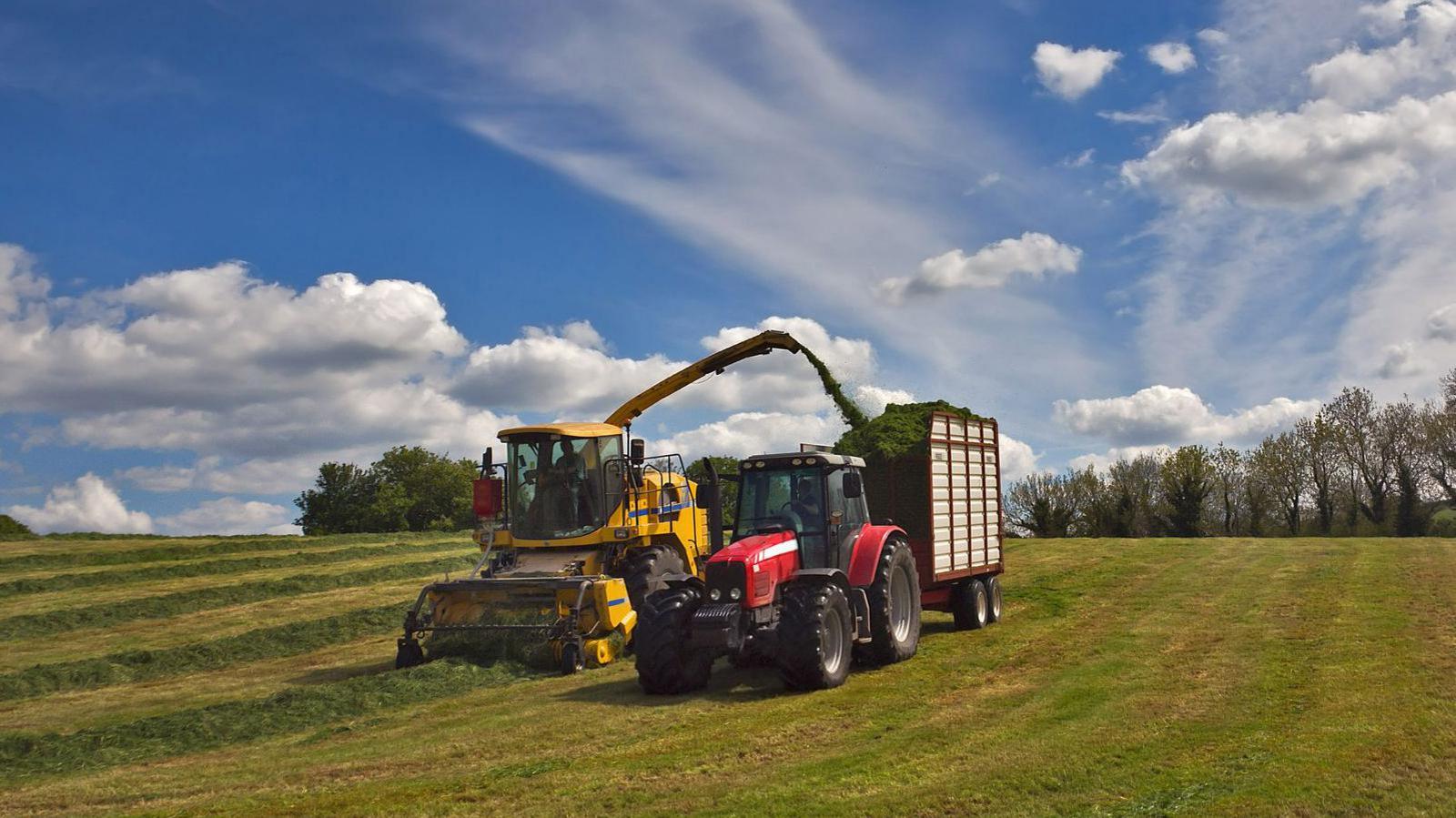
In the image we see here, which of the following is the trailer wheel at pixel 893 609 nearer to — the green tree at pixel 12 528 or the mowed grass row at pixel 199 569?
the mowed grass row at pixel 199 569

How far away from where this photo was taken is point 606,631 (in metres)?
14.2

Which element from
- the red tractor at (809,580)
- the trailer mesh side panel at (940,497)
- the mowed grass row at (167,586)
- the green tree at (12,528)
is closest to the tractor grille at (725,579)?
the red tractor at (809,580)

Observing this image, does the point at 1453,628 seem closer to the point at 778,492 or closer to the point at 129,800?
the point at 778,492

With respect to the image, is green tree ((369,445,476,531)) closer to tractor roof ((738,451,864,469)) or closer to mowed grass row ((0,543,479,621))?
mowed grass row ((0,543,479,621))

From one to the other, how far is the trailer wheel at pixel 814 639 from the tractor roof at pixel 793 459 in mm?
1536

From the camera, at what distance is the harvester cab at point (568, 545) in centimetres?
1420

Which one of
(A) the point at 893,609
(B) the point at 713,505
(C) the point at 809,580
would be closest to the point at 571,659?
(B) the point at 713,505

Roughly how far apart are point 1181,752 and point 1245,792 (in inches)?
45.9

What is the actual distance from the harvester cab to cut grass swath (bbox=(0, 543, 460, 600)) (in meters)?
13.5

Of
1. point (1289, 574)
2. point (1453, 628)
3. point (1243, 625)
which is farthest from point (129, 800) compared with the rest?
point (1289, 574)

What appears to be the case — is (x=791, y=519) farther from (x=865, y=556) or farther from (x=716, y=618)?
(x=716, y=618)

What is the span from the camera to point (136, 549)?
30641 millimetres

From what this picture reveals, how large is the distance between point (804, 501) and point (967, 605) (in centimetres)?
523

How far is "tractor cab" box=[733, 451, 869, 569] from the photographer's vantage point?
489 inches
